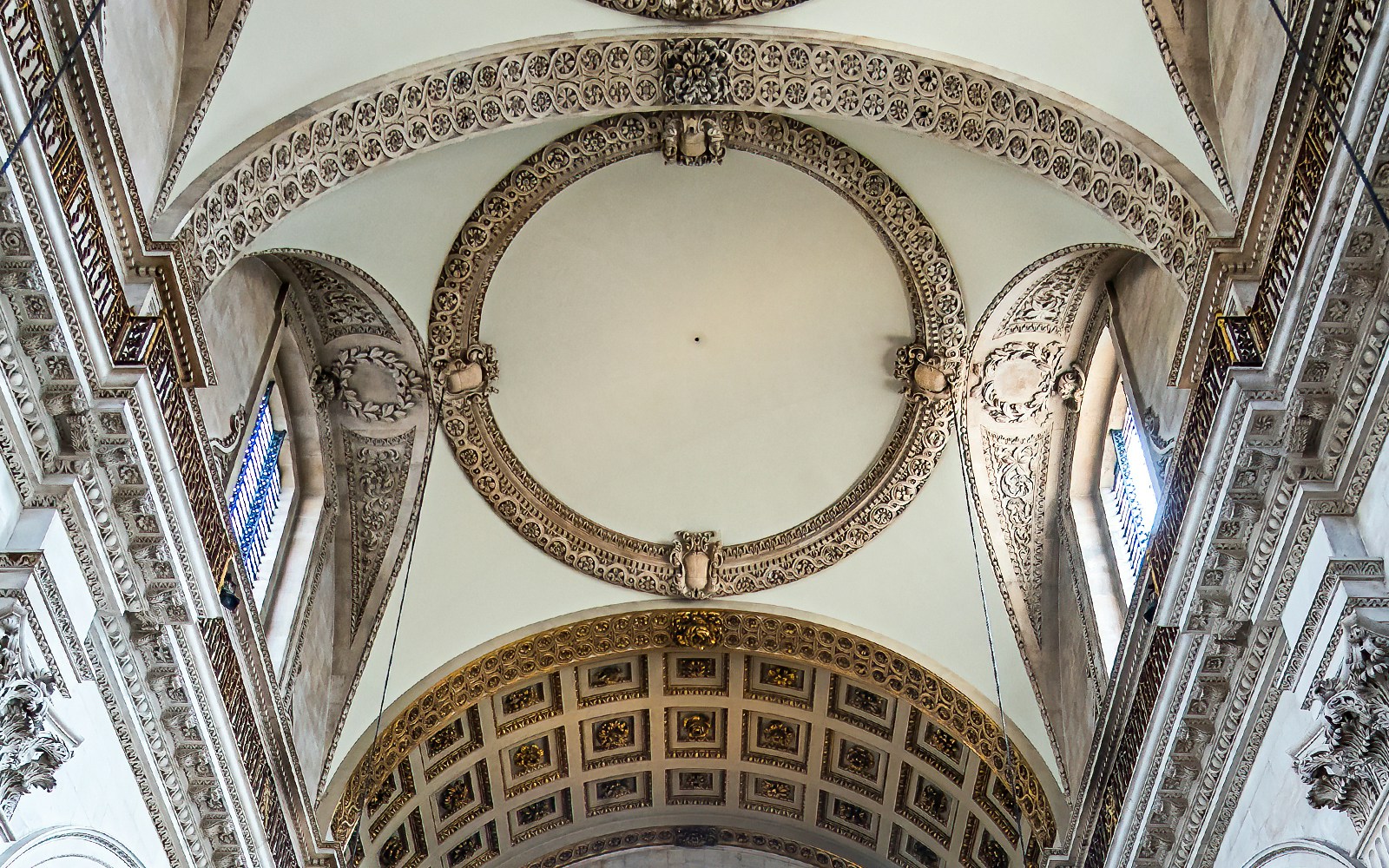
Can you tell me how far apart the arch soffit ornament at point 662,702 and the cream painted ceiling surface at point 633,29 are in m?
5.81

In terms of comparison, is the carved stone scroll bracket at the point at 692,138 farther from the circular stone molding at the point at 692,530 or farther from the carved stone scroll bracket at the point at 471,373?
the carved stone scroll bracket at the point at 471,373

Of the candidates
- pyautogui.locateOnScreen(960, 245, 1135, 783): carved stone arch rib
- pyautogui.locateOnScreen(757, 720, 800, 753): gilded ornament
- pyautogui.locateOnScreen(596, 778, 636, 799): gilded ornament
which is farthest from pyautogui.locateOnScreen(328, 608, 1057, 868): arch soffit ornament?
pyautogui.locateOnScreen(960, 245, 1135, 783): carved stone arch rib

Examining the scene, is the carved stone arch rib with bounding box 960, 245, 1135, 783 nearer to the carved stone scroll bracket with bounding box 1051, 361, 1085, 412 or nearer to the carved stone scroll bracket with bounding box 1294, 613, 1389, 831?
the carved stone scroll bracket with bounding box 1051, 361, 1085, 412

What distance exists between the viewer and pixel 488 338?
13477 millimetres

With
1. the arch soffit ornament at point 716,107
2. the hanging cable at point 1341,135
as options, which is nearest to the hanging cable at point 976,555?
the arch soffit ornament at point 716,107

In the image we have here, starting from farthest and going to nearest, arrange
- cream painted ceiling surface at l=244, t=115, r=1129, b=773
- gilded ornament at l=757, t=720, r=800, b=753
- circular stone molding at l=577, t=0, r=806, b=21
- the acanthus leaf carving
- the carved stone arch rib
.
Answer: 1. gilded ornament at l=757, t=720, r=800, b=753
2. the carved stone arch rib
3. cream painted ceiling surface at l=244, t=115, r=1129, b=773
4. the acanthus leaf carving
5. circular stone molding at l=577, t=0, r=806, b=21

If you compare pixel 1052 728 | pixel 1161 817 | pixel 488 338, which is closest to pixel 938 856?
pixel 1052 728

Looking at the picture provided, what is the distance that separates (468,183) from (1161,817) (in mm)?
7391

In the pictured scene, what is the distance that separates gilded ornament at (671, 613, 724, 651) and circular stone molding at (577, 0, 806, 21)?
6019mm

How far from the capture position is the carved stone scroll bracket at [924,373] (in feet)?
43.0

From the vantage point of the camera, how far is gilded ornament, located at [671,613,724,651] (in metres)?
14.1

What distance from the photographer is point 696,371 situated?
1419 cm

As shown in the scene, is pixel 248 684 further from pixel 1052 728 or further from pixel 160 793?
pixel 1052 728

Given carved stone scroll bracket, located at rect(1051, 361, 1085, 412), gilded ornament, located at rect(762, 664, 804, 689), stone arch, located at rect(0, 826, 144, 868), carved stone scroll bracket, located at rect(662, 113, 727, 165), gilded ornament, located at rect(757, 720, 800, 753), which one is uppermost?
carved stone scroll bracket, located at rect(662, 113, 727, 165)
